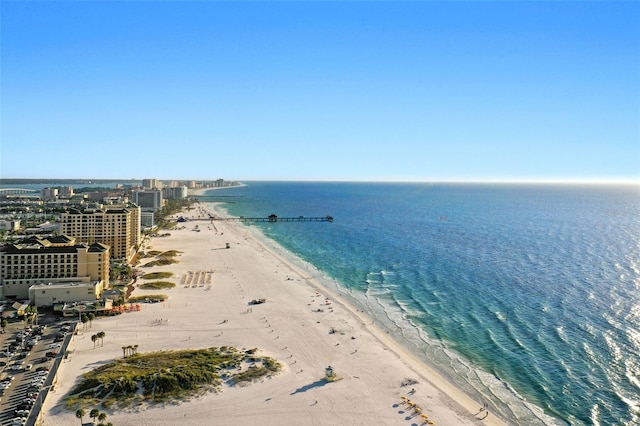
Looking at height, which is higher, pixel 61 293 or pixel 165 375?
pixel 61 293

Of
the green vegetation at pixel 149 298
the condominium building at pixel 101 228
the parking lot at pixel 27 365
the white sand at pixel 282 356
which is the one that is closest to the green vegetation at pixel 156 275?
the white sand at pixel 282 356

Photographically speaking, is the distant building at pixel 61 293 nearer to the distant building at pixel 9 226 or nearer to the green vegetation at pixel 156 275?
the green vegetation at pixel 156 275

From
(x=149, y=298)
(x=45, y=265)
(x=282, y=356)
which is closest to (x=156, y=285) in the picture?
(x=149, y=298)

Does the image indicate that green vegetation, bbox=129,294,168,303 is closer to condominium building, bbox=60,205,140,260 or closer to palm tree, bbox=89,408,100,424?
condominium building, bbox=60,205,140,260

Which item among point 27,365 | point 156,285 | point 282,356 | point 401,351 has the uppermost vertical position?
point 156,285

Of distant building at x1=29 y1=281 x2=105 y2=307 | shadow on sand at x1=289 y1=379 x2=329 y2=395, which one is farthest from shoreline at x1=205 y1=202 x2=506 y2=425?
distant building at x1=29 y1=281 x2=105 y2=307

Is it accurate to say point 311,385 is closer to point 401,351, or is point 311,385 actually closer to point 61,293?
point 401,351
